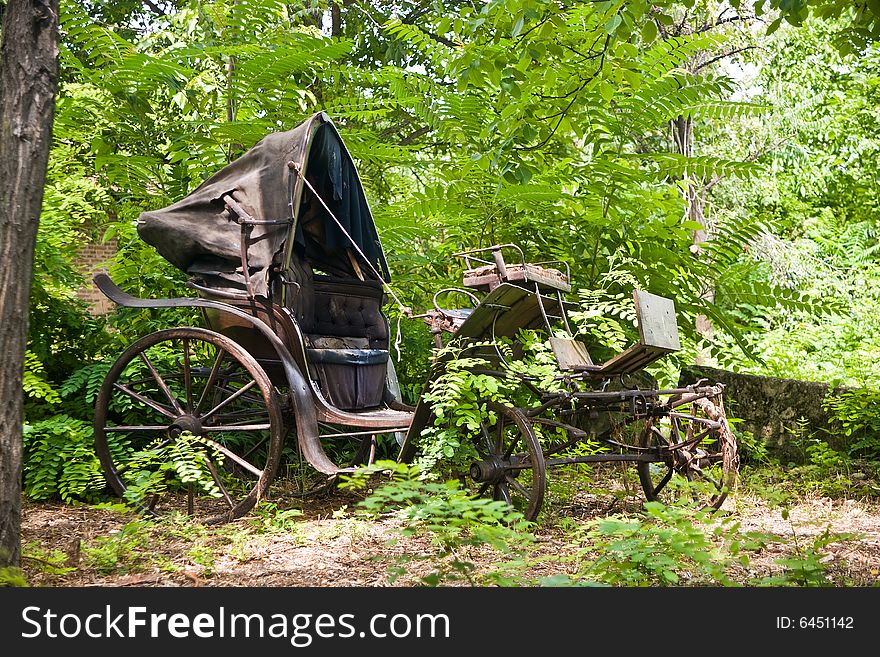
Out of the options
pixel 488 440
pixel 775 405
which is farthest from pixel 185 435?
pixel 775 405

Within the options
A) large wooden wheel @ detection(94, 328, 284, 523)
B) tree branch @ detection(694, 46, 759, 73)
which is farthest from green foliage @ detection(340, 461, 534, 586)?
tree branch @ detection(694, 46, 759, 73)

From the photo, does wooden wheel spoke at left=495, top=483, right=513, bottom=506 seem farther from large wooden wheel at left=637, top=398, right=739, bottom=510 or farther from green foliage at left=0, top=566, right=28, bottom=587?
green foliage at left=0, top=566, right=28, bottom=587

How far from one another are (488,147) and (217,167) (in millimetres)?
2277

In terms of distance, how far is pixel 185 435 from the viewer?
5.16 metres

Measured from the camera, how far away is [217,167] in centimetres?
730

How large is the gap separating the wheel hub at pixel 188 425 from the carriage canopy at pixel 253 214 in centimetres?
82

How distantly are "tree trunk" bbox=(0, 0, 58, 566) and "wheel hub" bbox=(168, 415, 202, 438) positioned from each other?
168 cm

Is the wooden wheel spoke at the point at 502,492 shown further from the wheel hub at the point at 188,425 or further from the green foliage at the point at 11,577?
the green foliage at the point at 11,577

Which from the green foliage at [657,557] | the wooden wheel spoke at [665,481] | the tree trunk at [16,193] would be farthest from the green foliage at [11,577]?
the wooden wheel spoke at [665,481]

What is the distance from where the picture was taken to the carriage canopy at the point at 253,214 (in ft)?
17.4

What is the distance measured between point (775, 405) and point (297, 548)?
16.4ft

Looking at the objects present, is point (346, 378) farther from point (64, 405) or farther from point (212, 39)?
point (212, 39)

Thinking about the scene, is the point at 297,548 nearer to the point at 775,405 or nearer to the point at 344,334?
the point at 344,334

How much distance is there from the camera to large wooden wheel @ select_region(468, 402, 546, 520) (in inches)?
191
